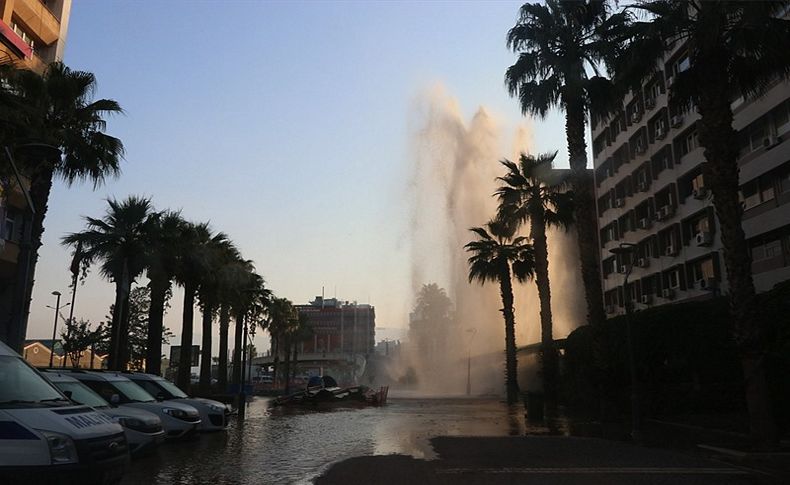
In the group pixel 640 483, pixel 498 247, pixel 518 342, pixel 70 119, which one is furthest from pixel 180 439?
pixel 518 342

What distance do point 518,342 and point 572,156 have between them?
132 ft

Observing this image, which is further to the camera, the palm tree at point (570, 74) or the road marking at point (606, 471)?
the palm tree at point (570, 74)

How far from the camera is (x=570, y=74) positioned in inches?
914

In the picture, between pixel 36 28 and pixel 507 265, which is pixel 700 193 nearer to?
pixel 507 265

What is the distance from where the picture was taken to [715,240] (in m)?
34.2

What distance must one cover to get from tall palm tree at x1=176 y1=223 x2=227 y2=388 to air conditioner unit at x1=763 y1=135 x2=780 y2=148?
2844 centimetres

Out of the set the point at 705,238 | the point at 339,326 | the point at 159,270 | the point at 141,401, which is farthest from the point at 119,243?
the point at 339,326

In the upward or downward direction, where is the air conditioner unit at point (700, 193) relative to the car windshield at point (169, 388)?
upward

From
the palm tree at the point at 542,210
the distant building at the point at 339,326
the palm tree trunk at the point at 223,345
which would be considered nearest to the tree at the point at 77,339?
the palm tree trunk at the point at 223,345

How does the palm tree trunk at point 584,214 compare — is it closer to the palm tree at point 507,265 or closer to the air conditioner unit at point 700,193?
the palm tree at point 507,265

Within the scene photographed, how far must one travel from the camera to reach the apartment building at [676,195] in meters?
28.6

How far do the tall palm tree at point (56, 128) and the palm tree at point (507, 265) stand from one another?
895 inches

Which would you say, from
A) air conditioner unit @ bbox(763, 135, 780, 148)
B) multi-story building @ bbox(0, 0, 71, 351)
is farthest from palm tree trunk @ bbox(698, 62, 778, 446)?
multi-story building @ bbox(0, 0, 71, 351)

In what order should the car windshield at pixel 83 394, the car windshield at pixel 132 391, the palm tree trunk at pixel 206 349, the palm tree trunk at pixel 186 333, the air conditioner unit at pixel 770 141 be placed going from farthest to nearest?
the palm tree trunk at pixel 206 349, the palm tree trunk at pixel 186 333, the air conditioner unit at pixel 770 141, the car windshield at pixel 132 391, the car windshield at pixel 83 394
